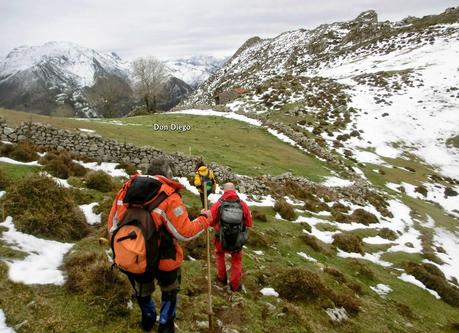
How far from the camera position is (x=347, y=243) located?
18.0 m

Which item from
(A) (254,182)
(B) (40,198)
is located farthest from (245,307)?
(A) (254,182)

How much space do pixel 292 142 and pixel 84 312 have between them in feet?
124

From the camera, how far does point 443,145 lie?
2071 inches

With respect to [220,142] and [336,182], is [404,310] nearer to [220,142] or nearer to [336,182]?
[336,182]

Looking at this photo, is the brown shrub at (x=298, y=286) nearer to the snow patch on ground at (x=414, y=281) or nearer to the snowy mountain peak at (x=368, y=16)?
the snow patch on ground at (x=414, y=281)

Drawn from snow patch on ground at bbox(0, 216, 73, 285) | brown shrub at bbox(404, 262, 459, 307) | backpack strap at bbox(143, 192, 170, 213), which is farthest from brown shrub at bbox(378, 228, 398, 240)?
backpack strap at bbox(143, 192, 170, 213)

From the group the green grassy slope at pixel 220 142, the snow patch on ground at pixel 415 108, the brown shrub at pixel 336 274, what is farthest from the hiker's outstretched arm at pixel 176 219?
the snow patch on ground at pixel 415 108

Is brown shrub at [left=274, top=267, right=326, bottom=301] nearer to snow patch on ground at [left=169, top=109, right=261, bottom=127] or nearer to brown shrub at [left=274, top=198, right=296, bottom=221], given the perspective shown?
brown shrub at [left=274, top=198, right=296, bottom=221]

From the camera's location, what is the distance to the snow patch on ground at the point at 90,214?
449 inches

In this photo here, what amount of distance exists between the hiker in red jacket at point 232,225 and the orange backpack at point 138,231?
3.56 meters

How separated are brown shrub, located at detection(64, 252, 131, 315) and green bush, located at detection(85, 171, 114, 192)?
6449 mm

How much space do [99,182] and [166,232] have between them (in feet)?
31.2

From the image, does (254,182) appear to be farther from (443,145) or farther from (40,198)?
(443,145)

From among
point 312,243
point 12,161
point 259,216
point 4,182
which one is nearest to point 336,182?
point 259,216
